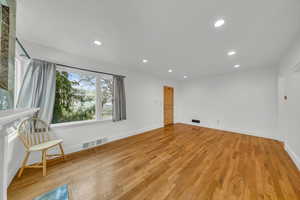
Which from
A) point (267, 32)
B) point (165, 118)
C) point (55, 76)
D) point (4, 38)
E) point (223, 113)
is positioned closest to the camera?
point (4, 38)

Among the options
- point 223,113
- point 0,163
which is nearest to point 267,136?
point 223,113

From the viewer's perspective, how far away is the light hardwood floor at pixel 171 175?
1.39 metres

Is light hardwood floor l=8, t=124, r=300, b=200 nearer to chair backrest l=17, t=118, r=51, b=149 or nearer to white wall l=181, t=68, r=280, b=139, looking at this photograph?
chair backrest l=17, t=118, r=51, b=149

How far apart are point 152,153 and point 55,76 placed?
2814 millimetres

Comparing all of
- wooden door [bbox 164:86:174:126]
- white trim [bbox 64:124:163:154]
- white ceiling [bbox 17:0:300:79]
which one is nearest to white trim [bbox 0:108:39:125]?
white ceiling [bbox 17:0:300:79]

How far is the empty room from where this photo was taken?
4.29 feet

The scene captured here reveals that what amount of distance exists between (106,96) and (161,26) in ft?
8.05

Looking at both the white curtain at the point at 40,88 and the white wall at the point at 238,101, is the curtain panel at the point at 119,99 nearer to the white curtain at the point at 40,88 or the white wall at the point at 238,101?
the white curtain at the point at 40,88

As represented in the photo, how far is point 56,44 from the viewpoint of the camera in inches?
84.0

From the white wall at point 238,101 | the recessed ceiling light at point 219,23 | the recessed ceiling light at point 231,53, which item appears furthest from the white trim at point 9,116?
the white wall at point 238,101

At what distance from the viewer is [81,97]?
9.09 feet

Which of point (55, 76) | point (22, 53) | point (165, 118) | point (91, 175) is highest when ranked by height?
point (22, 53)

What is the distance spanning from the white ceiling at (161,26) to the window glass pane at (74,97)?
67 cm

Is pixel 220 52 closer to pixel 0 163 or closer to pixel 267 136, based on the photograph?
pixel 267 136
